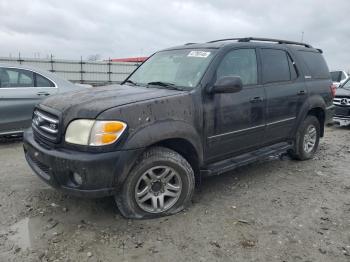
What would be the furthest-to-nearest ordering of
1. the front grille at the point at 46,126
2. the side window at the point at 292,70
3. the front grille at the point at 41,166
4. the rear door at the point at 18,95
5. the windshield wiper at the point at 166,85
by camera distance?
the rear door at the point at 18,95, the side window at the point at 292,70, the windshield wiper at the point at 166,85, the front grille at the point at 41,166, the front grille at the point at 46,126

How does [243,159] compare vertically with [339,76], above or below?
below

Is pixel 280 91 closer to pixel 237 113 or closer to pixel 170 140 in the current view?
pixel 237 113

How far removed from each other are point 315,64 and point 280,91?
1.39 meters

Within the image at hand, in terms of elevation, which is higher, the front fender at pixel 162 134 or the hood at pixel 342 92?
the hood at pixel 342 92

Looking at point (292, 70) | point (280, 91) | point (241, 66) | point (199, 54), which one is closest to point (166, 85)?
point (199, 54)

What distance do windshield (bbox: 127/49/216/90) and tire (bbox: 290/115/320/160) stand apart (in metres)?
2.29

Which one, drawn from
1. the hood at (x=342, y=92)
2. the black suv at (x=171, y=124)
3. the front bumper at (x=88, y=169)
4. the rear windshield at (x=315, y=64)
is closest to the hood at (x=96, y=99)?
the black suv at (x=171, y=124)

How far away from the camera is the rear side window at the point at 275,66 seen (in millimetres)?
4539

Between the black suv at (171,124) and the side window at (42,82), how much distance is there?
2.55 metres

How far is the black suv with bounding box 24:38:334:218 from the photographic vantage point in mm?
3059

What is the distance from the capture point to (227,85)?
3.60 meters

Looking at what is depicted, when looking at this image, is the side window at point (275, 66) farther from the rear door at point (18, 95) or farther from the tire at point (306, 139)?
the rear door at point (18, 95)

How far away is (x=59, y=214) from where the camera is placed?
3.54 m

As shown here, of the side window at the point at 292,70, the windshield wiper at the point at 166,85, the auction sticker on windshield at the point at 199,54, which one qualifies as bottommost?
the windshield wiper at the point at 166,85
